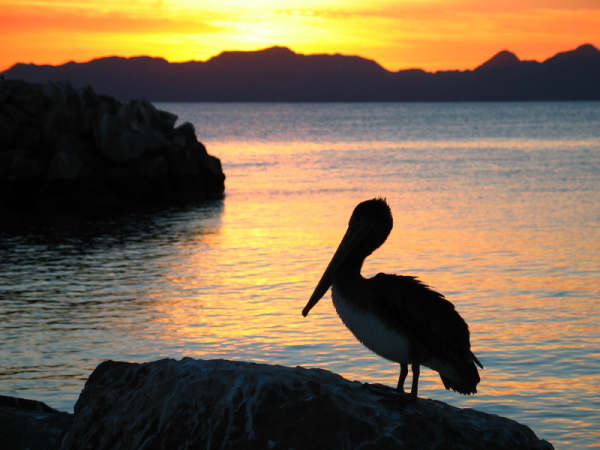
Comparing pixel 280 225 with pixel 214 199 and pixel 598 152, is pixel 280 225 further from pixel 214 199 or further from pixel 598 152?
pixel 598 152

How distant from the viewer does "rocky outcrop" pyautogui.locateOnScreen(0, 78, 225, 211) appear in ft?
143

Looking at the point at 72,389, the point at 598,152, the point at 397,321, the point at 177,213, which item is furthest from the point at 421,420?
the point at 598,152

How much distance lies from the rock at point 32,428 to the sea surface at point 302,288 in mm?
4458

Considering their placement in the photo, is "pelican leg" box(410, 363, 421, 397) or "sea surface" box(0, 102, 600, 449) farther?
"sea surface" box(0, 102, 600, 449)

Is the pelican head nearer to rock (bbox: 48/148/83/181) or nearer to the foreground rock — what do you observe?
the foreground rock

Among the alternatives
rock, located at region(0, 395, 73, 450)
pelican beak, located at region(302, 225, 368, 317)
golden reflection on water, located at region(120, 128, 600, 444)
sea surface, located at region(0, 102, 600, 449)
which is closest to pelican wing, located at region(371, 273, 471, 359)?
pelican beak, located at region(302, 225, 368, 317)

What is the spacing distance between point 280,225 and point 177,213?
7.76m

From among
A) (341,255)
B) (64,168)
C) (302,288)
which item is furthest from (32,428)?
(64,168)

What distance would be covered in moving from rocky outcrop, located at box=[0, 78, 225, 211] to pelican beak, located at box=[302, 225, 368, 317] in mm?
35478

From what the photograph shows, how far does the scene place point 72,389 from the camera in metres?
13.5

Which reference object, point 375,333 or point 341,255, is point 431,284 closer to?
point 341,255

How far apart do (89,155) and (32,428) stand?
126 feet

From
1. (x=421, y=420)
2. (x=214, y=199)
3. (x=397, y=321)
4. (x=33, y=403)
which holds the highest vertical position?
(x=397, y=321)

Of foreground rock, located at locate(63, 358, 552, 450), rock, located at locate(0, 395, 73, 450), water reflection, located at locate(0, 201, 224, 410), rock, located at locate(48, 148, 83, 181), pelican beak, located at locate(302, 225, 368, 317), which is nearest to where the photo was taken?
foreground rock, located at locate(63, 358, 552, 450)
